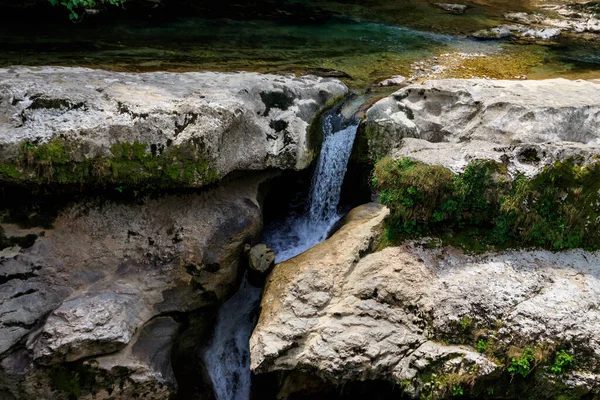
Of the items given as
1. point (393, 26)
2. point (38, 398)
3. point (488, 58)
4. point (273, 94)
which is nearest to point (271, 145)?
point (273, 94)

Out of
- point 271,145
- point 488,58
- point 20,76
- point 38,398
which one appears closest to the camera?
point 38,398

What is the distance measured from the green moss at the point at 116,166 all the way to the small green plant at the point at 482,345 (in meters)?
5.16

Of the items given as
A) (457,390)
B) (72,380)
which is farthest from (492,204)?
(72,380)

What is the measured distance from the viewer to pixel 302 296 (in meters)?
7.41

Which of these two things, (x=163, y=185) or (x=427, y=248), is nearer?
(x=427, y=248)

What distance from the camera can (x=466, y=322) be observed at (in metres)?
6.74

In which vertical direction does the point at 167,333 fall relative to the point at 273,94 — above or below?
below

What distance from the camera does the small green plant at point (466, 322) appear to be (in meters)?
6.73

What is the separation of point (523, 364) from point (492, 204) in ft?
8.69

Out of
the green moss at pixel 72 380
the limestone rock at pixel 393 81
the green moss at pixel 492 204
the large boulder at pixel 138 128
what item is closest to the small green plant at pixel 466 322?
the green moss at pixel 492 204

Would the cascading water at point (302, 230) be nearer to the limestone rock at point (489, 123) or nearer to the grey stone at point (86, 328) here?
the limestone rock at point (489, 123)

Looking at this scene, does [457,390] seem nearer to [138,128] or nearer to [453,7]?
[138,128]

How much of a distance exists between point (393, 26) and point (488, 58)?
4.97 metres

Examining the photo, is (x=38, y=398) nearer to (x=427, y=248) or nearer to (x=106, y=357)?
(x=106, y=357)
